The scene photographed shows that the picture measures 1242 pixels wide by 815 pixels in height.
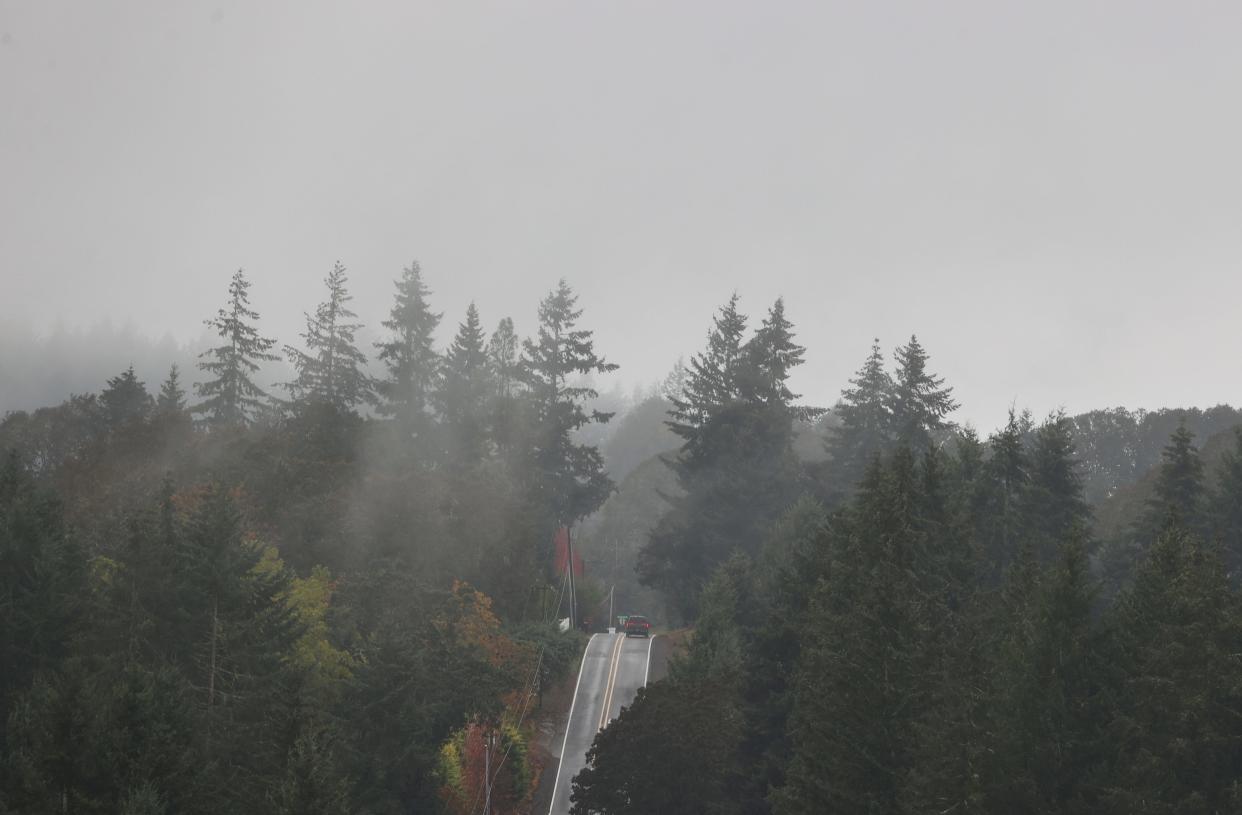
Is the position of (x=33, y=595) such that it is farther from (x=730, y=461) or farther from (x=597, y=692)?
(x=730, y=461)

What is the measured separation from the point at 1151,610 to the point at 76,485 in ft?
198

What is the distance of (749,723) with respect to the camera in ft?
150

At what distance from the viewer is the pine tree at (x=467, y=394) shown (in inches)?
3014

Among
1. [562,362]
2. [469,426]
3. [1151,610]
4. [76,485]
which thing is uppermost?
[562,362]

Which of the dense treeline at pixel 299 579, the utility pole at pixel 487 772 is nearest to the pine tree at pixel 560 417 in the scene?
the dense treeline at pixel 299 579

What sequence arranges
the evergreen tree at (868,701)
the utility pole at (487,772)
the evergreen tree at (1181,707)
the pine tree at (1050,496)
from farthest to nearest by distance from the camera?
the pine tree at (1050,496)
the utility pole at (487,772)
the evergreen tree at (868,701)
the evergreen tree at (1181,707)

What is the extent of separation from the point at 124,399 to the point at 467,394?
3035 centimetres

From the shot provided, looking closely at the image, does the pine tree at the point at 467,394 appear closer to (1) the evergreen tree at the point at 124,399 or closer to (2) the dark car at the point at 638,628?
(2) the dark car at the point at 638,628

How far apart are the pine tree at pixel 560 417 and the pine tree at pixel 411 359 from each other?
7.85 meters

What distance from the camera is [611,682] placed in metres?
64.5

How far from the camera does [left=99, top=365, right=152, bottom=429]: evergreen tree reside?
85.1 m

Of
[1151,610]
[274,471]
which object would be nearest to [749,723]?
[1151,610]

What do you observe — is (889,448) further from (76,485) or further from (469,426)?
(76,485)

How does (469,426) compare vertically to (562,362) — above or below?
below
